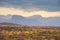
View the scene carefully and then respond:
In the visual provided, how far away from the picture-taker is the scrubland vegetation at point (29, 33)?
216cm

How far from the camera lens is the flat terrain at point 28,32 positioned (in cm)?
216

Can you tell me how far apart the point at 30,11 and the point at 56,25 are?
1.59ft

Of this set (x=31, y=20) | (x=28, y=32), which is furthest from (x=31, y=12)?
(x=28, y=32)

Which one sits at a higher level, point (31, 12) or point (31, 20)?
point (31, 12)

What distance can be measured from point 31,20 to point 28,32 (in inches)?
8.1

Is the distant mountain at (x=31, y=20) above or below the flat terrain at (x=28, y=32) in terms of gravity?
above

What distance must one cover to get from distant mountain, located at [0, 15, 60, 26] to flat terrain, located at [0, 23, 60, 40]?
7 centimetres

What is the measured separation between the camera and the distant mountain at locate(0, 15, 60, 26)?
7.30ft

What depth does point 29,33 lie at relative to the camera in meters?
2.19

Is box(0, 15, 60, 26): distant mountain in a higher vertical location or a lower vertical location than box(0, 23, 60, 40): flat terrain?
higher

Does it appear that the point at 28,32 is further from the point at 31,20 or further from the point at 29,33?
the point at 31,20

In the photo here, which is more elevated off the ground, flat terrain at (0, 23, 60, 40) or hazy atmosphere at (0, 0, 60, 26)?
hazy atmosphere at (0, 0, 60, 26)

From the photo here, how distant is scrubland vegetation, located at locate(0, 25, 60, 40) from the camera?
2156 mm

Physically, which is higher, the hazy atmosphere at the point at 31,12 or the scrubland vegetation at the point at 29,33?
the hazy atmosphere at the point at 31,12
